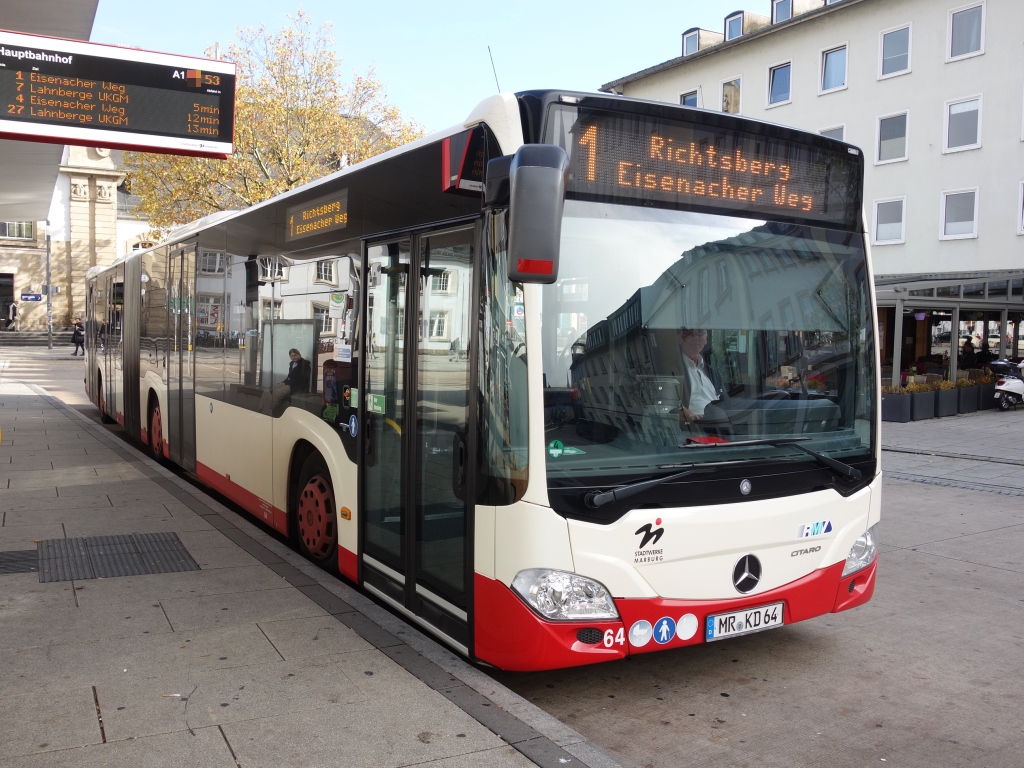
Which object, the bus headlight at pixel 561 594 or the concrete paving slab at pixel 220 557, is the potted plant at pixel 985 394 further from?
the bus headlight at pixel 561 594

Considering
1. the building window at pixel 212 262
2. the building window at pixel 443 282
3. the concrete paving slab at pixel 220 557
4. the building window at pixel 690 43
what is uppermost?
the building window at pixel 690 43

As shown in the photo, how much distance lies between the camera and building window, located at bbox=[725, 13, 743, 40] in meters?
39.5

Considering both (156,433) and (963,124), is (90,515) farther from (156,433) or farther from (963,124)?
(963,124)

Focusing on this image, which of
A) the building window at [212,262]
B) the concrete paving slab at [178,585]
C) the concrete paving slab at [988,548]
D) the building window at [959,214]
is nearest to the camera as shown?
the concrete paving slab at [178,585]

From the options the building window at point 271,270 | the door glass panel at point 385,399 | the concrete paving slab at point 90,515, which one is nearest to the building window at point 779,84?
the building window at point 271,270

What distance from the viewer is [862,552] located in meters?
5.07

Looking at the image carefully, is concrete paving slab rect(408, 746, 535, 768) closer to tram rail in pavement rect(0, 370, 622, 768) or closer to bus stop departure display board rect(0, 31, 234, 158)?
tram rail in pavement rect(0, 370, 622, 768)

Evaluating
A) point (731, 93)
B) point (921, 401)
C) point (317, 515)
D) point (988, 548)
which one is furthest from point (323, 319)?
point (731, 93)

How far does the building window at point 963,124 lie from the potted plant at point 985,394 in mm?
11200

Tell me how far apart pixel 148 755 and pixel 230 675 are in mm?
856

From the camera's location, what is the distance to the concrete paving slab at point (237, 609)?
17.0 feet

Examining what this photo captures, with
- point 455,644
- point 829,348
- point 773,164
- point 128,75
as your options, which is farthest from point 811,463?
point 128,75

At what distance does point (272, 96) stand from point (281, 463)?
71.9 ft

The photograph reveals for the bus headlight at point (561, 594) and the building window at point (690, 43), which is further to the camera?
the building window at point (690, 43)
